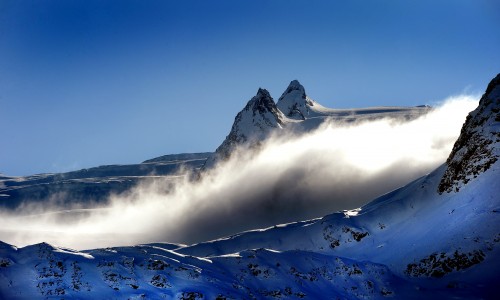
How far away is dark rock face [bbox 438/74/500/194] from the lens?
70.8m

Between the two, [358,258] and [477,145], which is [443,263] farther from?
[477,145]

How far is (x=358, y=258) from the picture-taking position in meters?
72.9

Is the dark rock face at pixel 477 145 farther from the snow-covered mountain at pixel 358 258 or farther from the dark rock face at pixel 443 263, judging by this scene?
the dark rock face at pixel 443 263

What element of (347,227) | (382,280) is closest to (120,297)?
(382,280)

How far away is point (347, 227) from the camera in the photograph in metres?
83.6

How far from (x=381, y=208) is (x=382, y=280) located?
1105 inches

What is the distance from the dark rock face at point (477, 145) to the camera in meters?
70.8

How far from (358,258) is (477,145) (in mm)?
24165

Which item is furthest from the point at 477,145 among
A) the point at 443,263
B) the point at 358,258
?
the point at 358,258

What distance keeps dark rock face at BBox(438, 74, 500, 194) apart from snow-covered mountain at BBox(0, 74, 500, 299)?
198mm

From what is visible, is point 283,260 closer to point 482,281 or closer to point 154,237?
point 482,281

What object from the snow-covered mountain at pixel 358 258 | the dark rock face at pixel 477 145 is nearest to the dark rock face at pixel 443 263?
the snow-covered mountain at pixel 358 258

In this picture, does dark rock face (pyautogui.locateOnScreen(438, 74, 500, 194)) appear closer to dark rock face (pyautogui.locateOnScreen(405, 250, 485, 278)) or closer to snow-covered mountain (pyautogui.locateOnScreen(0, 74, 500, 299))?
snow-covered mountain (pyautogui.locateOnScreen(0, 74, 500, 299))

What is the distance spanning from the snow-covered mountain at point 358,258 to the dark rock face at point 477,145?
198 millimetres
